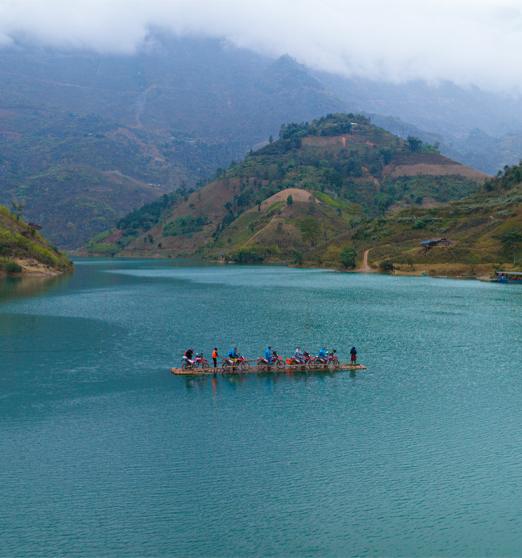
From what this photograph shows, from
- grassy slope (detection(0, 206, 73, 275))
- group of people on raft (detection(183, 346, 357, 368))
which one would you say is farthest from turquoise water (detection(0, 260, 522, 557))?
grassy slope (detection(0, 206, 73, 275))

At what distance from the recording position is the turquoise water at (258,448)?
24.8 m

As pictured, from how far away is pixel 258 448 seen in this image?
1348 inches

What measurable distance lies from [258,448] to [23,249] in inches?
5983

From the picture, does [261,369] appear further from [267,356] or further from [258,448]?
[258,448]

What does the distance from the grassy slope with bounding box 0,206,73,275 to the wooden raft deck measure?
406ft

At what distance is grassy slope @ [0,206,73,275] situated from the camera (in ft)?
518

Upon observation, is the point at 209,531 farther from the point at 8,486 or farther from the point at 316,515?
the point at 8,486

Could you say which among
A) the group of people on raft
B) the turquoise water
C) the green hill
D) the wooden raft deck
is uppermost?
the green hill

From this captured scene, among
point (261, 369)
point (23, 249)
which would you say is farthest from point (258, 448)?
point (23, 249)

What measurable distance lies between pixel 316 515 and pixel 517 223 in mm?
173771

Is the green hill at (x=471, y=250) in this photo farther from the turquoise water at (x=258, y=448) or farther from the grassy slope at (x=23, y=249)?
the grassy slope at (x=23, y=249)

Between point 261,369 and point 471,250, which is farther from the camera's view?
point 471,250

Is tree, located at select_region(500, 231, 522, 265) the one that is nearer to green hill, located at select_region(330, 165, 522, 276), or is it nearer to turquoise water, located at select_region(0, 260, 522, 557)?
green hill, located at select_region(330, 165, 522, 276)

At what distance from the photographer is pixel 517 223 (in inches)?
6860
